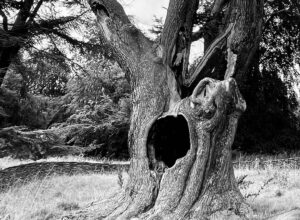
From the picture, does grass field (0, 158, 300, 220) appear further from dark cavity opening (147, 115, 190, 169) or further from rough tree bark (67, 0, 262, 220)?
dark cavity opening (147, 115, 190, 169)

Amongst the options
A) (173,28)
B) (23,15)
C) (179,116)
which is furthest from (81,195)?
(23,15)

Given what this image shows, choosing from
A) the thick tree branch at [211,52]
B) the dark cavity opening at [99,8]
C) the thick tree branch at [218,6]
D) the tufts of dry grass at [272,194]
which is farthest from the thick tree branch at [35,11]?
the tufts of dry grass at [272,194]

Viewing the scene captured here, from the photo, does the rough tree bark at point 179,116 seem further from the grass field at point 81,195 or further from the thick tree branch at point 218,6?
the thick tree branch at point 218,6

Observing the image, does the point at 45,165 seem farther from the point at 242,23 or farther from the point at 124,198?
the point at 242,23

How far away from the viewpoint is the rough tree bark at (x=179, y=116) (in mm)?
4430

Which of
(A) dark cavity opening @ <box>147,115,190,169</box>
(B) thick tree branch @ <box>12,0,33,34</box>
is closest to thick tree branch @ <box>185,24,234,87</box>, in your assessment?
(A) dark cavity opening @ <box>147,115,190,169</box>

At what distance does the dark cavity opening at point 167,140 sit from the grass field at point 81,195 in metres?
1.00

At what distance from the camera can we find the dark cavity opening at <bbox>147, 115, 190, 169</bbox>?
189 inches

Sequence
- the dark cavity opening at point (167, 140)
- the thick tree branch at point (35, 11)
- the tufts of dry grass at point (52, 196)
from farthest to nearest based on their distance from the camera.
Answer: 1. the thick tree branch at point (35, 11)
2. the tufts of dry grass at point (52, 196)
3. the dark cavity opening at point (167, 140)

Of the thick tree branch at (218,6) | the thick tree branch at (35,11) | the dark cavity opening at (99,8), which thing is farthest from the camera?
the thick tree branch at (35,11)

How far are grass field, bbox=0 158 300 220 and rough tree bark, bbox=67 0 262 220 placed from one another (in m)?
0.68

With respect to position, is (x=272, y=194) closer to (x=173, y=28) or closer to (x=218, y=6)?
(x=173, y=28)

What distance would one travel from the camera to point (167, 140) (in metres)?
5.00

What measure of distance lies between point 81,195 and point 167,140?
2543 millimetres
